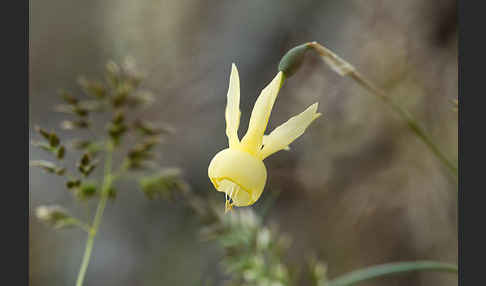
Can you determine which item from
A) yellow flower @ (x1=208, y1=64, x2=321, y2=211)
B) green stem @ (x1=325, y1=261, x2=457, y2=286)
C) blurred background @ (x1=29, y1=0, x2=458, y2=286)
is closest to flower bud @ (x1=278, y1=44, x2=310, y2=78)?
yellow flower @ (x1=208, y1=64, x2=321, y2=211)

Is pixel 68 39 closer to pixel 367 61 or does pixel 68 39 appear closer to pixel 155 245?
pixel 155 245

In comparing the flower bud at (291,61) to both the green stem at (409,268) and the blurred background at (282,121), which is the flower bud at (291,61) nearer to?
the green stem at (409,268)

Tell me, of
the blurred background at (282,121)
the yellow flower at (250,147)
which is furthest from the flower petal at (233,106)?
the blurred background at (282,121)

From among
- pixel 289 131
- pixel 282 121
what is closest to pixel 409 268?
pixel 289 131

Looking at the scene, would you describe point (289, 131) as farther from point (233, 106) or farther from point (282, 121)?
point (282, 121)

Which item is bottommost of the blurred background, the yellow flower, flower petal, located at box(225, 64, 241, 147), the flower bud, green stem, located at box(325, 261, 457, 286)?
green stem, located at box(325, 261, 457, 286)

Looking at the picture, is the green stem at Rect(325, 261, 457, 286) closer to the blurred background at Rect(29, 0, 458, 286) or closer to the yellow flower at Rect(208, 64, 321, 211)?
the yellow flower at Rect(208, 64, 321, 211)
